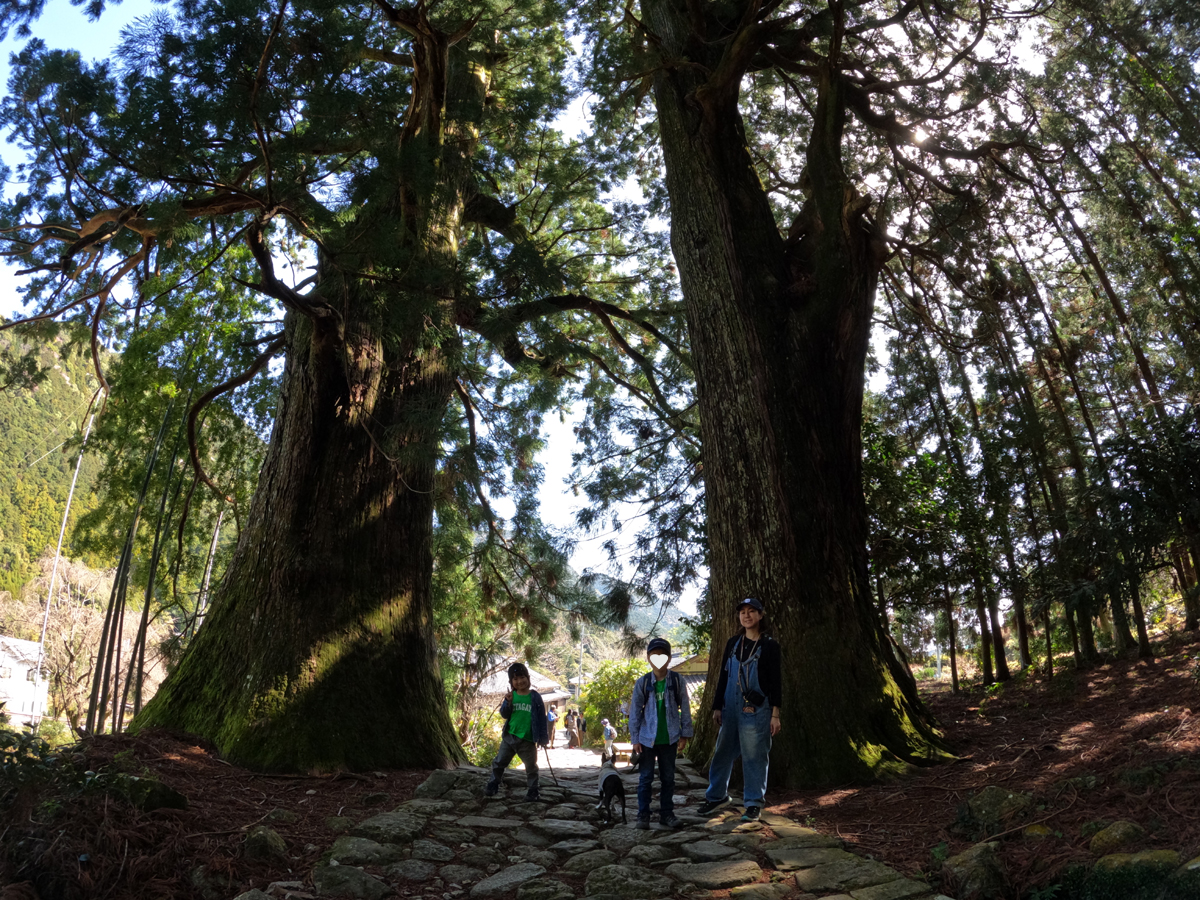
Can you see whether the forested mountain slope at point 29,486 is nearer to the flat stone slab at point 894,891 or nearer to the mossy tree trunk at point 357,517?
the mossy tree trunk at point 357,517

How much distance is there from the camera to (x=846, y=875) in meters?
3.47

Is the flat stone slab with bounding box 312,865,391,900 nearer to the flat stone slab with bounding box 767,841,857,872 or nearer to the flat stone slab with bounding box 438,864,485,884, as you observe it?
the flat stone slab with bounding box 438,864,485,884

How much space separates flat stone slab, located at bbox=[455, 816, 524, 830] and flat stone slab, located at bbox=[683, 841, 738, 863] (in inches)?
45.2

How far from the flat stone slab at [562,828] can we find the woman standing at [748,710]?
0.71 m

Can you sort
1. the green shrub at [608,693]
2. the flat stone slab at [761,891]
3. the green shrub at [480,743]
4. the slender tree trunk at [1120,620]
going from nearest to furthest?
the flat stone slab at [761,891] → the slender tree trunk at [1120,620] → the green shrub at [480,743] → the green shrub at [608,693]

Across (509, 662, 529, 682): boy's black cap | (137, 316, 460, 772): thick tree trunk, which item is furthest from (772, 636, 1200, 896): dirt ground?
(137, 316, 460, 772): thick tree trunk

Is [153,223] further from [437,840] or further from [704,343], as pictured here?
[704,343]

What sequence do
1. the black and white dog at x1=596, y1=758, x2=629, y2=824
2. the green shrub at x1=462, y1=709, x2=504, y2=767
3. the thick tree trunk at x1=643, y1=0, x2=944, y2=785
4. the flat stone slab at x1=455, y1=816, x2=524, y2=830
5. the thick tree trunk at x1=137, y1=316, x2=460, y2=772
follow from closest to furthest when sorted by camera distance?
the flat stone slab at x1=455, y1=816, x2=524, y2=830
the black and white dog at x1=596, y1=758, x2=629, y2=824
the thick tree trunk at x1=643, y1=0, x2=944, y2=785
the thick tree trunk at x1=137, y1=316, x2=460, y2=772
the green shrub at x1=462, y1=709, x2=504, y2=767

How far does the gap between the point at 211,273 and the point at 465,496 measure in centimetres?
373

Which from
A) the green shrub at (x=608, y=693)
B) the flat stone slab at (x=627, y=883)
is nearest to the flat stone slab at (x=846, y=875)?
the flat stone slab at (x=627, y=883)

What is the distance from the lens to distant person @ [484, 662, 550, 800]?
5309 millimetres

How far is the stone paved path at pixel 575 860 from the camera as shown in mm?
3420

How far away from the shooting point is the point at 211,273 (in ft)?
27.1

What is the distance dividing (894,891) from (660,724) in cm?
171
